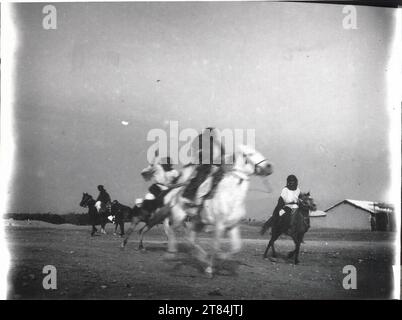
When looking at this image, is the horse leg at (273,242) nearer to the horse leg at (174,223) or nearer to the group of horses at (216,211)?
the group of horses at (216,211)

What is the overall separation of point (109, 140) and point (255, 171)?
6.49ft

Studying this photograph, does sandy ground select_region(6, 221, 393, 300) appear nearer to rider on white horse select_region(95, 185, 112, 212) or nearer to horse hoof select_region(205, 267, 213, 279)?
horse hoof select_region(205, 267, 213, 279)

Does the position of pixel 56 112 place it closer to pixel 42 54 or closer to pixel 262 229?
pixel 42 54

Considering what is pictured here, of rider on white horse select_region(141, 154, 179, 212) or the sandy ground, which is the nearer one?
the sandy ground

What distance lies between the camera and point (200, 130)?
5254mm

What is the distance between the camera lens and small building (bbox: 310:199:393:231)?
210 inches

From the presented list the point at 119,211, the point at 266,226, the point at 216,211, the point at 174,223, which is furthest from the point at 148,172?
the point at 266,226

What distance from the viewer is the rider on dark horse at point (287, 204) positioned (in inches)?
205

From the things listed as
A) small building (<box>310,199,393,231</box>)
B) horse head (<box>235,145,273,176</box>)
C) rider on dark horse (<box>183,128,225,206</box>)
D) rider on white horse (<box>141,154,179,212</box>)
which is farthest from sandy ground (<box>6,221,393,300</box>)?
horse head (<box>235,145,273,176</box>)

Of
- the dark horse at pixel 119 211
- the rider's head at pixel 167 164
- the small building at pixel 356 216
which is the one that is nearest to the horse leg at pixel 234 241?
the small building at pixel 356 216

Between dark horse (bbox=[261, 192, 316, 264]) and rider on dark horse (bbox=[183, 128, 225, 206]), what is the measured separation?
3.14 ft

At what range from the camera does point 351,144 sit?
207 inches

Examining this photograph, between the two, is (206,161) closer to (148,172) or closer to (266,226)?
(148,172)
